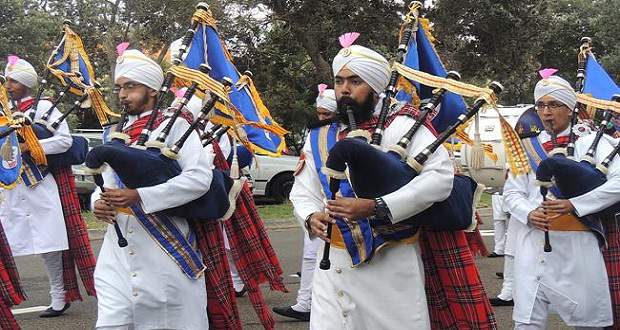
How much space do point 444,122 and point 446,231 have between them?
58cm

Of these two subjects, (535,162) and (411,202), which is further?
(535,162)

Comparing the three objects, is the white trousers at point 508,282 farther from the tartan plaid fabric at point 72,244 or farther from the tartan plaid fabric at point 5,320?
the tartan plaid fabric at point 5,320

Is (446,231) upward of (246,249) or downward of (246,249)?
upward

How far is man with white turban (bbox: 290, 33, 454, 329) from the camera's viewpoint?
3475 millimetres

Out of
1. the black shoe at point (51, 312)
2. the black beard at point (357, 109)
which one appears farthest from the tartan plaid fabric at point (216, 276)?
the black shoe at point (51, 312)

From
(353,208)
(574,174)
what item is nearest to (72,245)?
(353,208)

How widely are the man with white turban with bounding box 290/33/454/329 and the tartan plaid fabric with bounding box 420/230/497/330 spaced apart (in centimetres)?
14

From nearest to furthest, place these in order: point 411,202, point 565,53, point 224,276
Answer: point 411,202, point 224,276, point 565,53

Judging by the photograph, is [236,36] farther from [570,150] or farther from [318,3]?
[570,150]

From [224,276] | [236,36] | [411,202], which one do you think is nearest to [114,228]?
[224,276]

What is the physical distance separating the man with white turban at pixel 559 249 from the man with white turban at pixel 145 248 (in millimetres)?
1970

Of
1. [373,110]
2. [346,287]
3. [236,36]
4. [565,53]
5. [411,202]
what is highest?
[373,110]

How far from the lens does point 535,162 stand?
191 inches

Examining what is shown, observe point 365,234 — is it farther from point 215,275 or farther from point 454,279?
point 215,275
